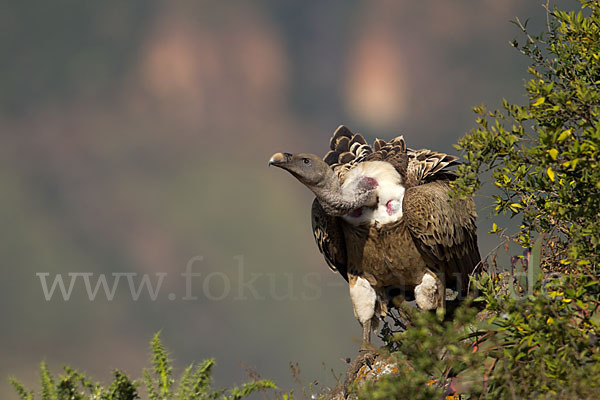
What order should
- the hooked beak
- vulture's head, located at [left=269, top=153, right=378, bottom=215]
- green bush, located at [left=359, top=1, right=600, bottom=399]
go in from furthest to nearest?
1. vulture's head, located at [left=269, top=153, right=378, bottom=215]
2. the hooked beak
3. green bush, located at [left=359, top=1, right=600, bottom=399]

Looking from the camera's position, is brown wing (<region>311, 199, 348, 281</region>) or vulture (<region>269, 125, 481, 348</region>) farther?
brown wing (<region>311, 199, 348, 281</region>)

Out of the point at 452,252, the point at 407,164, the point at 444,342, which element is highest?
the point at 407,164

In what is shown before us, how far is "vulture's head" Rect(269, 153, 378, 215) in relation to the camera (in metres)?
7.30

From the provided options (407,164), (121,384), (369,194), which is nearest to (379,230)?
(369,194)

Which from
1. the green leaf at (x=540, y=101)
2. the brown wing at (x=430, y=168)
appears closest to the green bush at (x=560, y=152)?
the green leaf at (x=540, y=101)

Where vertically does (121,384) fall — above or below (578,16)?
below

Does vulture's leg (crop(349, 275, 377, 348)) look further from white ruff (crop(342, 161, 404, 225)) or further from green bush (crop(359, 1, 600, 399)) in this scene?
green bush (crop(359, 1, 600, 399))

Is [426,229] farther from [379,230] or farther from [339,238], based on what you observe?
[339,238]

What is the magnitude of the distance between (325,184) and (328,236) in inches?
39.8

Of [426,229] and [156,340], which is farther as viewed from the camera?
[426,229]

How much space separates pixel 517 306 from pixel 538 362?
1.32 feet

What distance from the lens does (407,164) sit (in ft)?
28.9

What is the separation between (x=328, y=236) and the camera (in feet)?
Result: 27.4

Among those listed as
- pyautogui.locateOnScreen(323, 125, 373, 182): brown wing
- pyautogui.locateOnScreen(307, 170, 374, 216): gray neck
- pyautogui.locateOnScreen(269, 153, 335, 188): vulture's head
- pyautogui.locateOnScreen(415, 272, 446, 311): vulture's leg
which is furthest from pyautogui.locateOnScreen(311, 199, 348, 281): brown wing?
pyautogui.locateOnScreen(415, 272, 446, 311): vulture's leg
